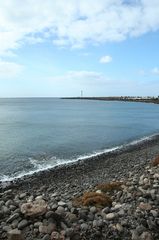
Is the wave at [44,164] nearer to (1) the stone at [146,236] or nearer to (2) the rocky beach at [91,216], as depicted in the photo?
(2) the rocky beach at [91,216]

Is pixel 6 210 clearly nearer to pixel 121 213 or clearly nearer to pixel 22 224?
pixel 22 224

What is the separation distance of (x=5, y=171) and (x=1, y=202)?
15.3m

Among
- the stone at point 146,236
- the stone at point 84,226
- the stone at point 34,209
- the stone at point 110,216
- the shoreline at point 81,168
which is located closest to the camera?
the stone at point 146,236

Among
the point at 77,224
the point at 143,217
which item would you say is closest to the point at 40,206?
the point at 77,224

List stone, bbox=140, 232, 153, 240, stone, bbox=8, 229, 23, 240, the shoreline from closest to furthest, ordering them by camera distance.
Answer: stone, bbox=8, 229, 23, 240, stone, bbox=140, 232, 153, 240, the shoreline

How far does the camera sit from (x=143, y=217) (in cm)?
1080

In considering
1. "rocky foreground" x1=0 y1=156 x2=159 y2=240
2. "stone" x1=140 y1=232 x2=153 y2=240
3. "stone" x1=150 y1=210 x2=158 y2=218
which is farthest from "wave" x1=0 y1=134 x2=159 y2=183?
"stone" x1=140 y1=232 x2=153 y2=240

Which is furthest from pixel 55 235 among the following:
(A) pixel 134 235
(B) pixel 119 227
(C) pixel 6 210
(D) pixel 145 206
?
(D) pixel 145 206

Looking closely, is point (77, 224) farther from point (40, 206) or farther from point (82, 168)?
point (82, 168)

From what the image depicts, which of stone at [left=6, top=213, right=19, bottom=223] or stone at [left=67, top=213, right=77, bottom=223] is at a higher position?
stone at [left=6, top=213, right=19, bottom=223]

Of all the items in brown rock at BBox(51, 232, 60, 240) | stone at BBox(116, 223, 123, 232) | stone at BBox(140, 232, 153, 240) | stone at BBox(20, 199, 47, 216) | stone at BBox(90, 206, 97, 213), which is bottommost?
stone at BBox(140, 232, 153, 240)

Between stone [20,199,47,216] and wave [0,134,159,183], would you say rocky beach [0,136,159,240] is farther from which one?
wave [0,134,159,183]

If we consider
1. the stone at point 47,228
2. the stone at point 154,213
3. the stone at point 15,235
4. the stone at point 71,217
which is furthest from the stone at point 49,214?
the stone at point 154,213

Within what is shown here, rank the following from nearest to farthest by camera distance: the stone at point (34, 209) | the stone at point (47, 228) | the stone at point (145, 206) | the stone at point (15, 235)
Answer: the stone at point (15, 235), the stone at point (47, 228), the stone at point (34, 209), the stone at point (145, 206)
